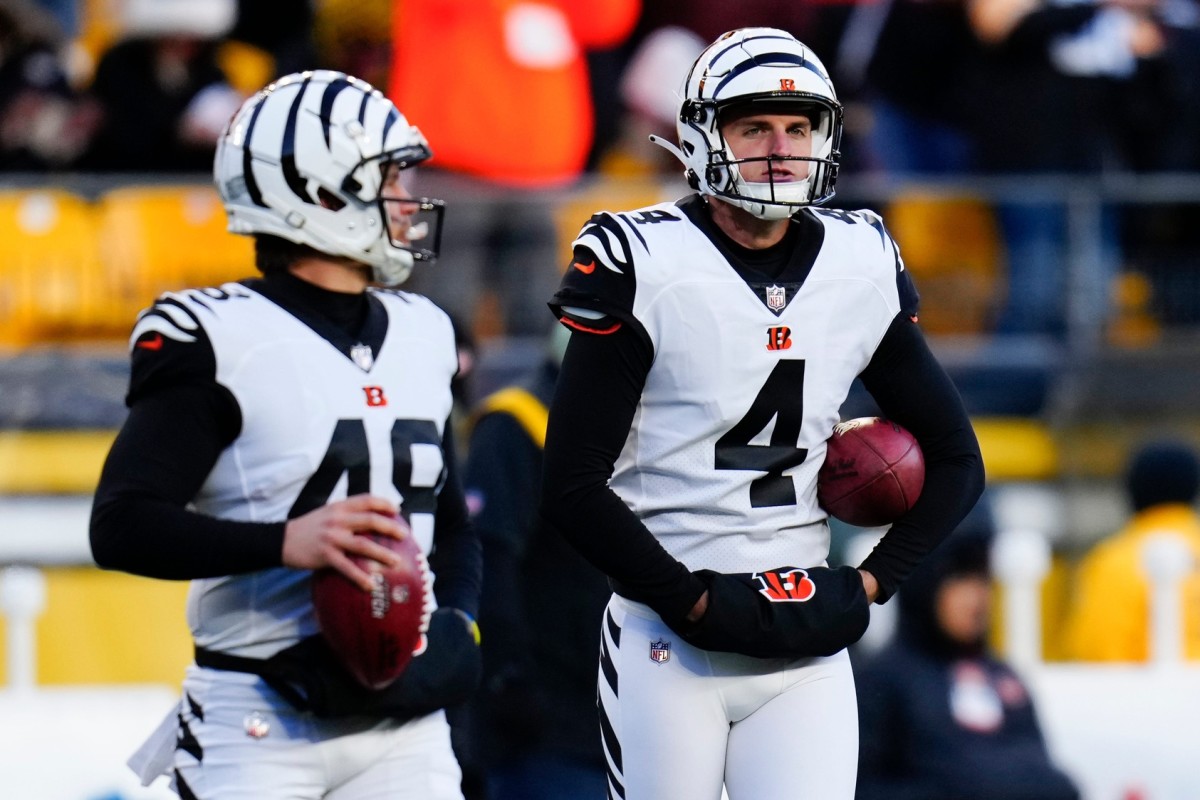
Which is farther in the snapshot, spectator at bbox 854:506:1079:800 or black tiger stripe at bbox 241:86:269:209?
spectator at bbox 854:506:1079:800

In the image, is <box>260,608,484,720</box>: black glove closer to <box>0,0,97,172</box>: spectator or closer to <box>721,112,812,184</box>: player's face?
<box>721,112,812,184</box>: player's face

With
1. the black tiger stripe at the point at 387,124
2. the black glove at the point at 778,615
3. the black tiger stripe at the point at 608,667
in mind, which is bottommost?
the black tiger stripe at the point at 608,667

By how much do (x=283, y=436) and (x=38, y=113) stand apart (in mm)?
5569

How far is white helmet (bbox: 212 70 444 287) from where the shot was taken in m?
3.71

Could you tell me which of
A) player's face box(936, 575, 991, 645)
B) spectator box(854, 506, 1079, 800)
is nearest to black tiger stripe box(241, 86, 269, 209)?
spectator box(854, 506, 1079, 800)

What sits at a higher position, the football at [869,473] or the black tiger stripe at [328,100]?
the black tiger stripe at [328,100]

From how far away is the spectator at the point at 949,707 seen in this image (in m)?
6.01

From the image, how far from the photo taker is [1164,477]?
7.53 meters

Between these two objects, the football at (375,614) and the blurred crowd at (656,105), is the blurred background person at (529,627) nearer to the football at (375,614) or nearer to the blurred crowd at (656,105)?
the football at (375,614)

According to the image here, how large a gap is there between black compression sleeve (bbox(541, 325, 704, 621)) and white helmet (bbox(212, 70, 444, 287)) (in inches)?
19.4

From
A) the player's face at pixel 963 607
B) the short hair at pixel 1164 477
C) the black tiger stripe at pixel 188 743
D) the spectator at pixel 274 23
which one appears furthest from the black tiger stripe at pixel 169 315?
the spectator at pixel 274 23

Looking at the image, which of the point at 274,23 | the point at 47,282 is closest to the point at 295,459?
the point at 47,282

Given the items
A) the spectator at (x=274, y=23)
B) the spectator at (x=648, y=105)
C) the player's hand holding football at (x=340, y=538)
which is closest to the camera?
the player's hand holding football at (x=340, y=538)

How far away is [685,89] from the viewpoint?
378cm
